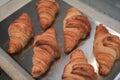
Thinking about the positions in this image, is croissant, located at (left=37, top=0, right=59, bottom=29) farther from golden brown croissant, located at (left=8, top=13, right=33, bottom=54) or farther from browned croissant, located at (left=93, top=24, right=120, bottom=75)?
browned croissant, located at (left=93, top=24, right=120, bottom=75)

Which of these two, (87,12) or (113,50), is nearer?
(113,50)

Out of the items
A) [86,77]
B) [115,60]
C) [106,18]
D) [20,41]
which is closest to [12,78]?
[20,41]

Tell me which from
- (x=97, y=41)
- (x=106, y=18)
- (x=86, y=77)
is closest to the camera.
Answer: (x=86, y=77)

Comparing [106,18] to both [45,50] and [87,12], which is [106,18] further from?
[45,50]

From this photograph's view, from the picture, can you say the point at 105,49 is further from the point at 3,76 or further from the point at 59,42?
the point at 3,76

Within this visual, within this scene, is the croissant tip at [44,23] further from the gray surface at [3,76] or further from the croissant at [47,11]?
the gray surface at [3,76]

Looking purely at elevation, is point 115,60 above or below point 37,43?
below
